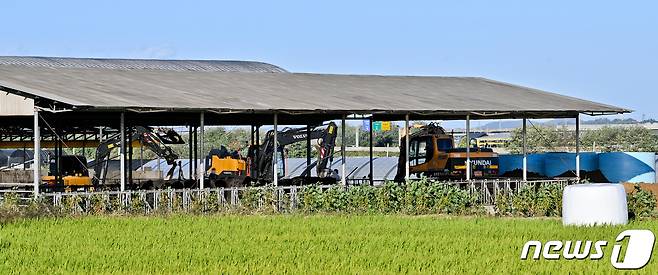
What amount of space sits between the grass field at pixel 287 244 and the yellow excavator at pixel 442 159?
49.6 ft

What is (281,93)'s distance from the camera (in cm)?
3322

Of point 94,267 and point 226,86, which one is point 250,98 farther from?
point 94,267

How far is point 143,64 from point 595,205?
20.8 metres

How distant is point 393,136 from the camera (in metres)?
120

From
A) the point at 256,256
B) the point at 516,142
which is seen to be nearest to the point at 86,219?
the point at 256,256

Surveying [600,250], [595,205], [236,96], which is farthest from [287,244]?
[236,96]

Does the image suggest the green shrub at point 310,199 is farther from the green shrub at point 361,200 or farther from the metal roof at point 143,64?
the metal roof at point 143,64

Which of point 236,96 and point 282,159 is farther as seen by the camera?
point 282,159

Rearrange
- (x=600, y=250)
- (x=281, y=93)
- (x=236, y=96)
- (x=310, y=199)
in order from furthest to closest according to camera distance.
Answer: (x=281, y=93), (x=236, y=96), (x=310, y=199), (x=600, y=250)

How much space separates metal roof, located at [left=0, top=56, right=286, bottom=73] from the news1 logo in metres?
21.3

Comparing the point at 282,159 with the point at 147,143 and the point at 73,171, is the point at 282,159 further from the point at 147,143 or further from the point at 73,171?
the point at 73,171

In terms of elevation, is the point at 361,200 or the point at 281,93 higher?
the point at 281,93

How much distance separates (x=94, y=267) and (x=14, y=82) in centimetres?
1272

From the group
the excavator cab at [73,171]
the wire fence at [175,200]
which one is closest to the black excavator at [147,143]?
the excavator cab at [73,171]
